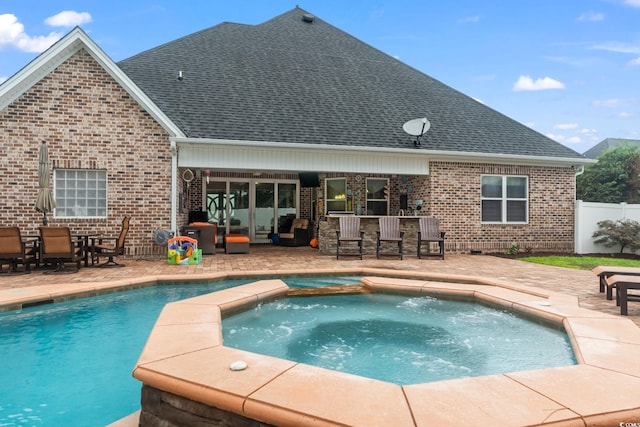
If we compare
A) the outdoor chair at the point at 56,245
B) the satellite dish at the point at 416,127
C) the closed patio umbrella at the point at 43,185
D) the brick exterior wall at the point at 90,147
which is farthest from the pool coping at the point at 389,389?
the satellite dish at the point at 416,127

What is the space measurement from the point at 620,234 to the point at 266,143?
11830 mm

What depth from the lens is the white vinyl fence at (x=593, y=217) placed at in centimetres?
1352

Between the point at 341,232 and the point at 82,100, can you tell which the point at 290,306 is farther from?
the point at 82,100

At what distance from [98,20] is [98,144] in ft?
43.5

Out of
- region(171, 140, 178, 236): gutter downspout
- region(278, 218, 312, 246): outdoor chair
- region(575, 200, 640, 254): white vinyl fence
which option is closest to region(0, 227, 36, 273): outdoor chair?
region(171, 140, 178, 236): gutter downspout

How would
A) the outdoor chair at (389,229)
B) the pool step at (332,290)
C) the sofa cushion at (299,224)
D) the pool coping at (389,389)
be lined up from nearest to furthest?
1. the pool coping at (389,389)
2. the pool step at (332,290)
3. the outdoor chair at (389,229)
4. the sofa cushion at (299,224)

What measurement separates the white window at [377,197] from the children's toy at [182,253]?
749 centimetres

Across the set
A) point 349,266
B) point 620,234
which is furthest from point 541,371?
point 620,234

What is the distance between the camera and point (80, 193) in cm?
1016

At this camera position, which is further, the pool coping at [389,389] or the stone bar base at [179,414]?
the stone bar base at [179,414]

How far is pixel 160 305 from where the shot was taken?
20.2ft

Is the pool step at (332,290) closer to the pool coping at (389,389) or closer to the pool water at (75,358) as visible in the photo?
the pool water at (75,358)

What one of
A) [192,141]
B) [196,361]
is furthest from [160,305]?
[192,141]

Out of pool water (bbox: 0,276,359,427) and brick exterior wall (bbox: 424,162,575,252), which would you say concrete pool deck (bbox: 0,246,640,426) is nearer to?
pool water (bbox: 0,276,359,427)
